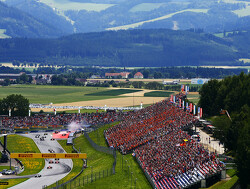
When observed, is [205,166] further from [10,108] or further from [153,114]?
[10,108]

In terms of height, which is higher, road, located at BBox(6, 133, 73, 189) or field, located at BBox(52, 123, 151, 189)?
field, located at BBox(52, 123, 151, 189)

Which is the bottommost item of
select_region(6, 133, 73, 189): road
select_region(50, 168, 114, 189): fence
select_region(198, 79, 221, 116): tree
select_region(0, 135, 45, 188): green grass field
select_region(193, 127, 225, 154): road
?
select_region(0, 135, 45, 188): green grass field

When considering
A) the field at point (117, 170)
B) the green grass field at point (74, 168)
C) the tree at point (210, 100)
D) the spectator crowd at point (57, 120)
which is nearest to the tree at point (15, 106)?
A: the spectator crowd at point (57, 120)

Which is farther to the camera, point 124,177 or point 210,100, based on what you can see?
point 210,100

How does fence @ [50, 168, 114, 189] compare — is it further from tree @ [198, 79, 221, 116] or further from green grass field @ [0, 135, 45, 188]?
tree @ [198, 79, 221, 116]

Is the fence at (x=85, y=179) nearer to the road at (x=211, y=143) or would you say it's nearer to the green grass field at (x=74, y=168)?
the green grass field at (x=74, y=168)

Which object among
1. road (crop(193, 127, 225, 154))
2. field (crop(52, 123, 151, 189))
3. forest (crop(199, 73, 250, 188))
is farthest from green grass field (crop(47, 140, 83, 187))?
forest (crop(199, 73, 250, 188))

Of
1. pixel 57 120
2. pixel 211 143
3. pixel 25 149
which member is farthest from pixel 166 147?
pixel 57 120

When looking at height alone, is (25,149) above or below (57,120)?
below

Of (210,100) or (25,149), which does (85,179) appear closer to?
(25,149)
